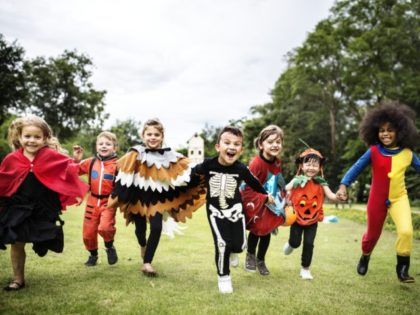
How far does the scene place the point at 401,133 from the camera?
506 cm

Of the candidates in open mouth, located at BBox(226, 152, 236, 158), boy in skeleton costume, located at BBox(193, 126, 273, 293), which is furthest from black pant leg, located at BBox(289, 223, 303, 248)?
open mouth, located at BBox(226, 152, 236, 158)

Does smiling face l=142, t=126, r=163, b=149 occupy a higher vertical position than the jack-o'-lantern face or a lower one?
higher

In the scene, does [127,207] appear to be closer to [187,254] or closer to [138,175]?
[138,175]

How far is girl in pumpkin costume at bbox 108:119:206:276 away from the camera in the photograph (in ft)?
17.1

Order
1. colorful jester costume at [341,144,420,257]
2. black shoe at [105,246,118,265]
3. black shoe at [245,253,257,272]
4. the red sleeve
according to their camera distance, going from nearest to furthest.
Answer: colorful jester costume at [341,144,420,257], black shoe at [245,253,257,272], black shoe at [105,246,118,265], the red sleeve

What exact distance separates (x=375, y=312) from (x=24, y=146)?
4.33 meters

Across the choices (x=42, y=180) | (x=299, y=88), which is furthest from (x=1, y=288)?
(x=299, y=88)

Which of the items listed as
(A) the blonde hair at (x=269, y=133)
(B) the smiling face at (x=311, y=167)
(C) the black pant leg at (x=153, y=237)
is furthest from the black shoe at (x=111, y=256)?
(B) the smiling face at (x=311, y=167)

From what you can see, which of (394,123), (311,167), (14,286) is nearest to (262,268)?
(311,167)

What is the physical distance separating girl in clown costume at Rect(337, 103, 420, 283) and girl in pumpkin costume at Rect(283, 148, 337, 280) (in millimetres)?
387

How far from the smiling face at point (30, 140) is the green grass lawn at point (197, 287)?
1580 mm

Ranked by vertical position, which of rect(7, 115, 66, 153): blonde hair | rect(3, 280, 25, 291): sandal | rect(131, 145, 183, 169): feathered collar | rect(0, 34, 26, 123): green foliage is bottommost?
rect(3, 280, 25, 291): sandal

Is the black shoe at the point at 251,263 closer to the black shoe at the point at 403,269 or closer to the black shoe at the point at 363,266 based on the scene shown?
the black shoe at the point at 363,266

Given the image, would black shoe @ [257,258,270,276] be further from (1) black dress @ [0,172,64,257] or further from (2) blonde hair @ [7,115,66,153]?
(2) blonde hair @ [7,115,66,153]
